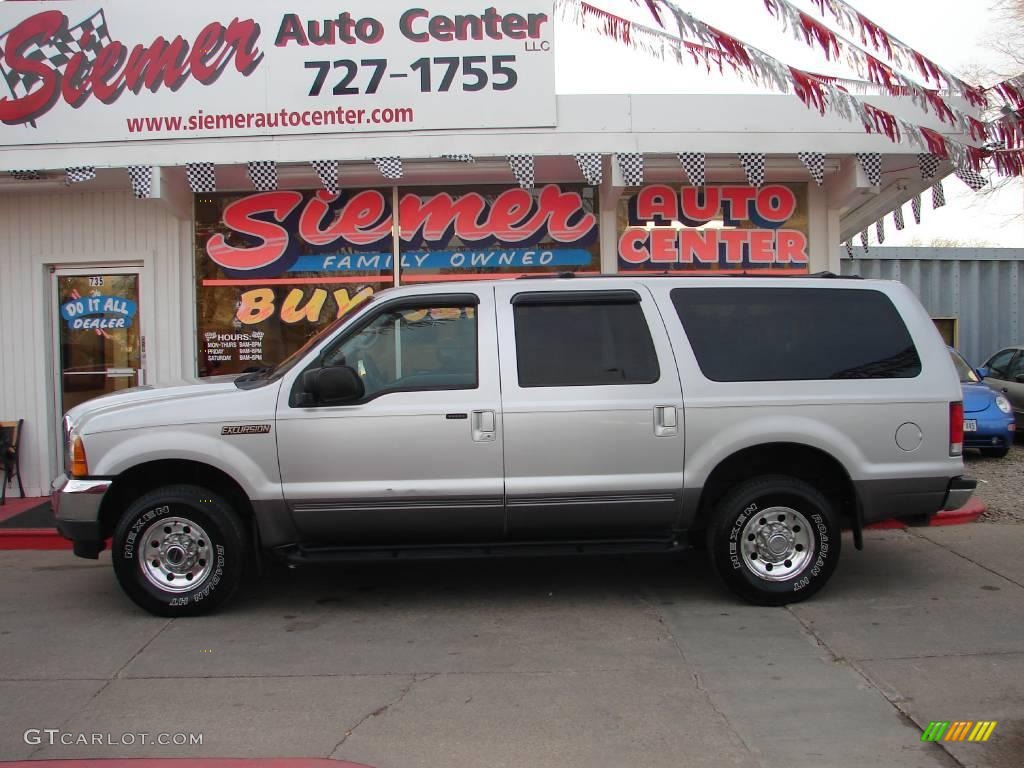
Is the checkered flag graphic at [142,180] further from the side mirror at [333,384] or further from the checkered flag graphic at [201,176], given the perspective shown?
the side mirror at [333,384]

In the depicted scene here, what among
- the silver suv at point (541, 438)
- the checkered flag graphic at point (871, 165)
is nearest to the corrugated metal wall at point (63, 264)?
the silver suv at point (541, 438)

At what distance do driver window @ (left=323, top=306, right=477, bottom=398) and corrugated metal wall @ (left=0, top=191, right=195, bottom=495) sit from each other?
4.33 metres

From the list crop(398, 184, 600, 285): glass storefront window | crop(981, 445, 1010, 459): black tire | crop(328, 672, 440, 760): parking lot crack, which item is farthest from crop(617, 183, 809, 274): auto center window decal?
crop(328, 672, 440, 760): parking lot crack

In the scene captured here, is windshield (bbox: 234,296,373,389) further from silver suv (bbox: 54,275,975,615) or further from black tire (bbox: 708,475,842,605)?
black tire (bbox: 708,475,842,605)

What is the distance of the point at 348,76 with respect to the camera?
27.7 ft

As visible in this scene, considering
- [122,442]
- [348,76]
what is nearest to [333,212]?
[348,76]

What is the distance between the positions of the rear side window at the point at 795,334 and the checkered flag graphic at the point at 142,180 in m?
5.32

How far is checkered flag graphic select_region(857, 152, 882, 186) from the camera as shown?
331 inches

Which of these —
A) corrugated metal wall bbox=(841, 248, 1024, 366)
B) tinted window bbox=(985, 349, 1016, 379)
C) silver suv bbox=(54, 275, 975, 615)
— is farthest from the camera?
corrugated metal wall bbox=(841, 248, 1024, 366)

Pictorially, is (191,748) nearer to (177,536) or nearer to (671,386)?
(177,536)

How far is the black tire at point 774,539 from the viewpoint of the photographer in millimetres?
5574

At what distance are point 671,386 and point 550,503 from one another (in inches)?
41.4

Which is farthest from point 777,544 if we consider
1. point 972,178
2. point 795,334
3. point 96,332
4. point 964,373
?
point 964,373

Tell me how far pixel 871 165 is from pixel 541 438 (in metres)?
5.02
